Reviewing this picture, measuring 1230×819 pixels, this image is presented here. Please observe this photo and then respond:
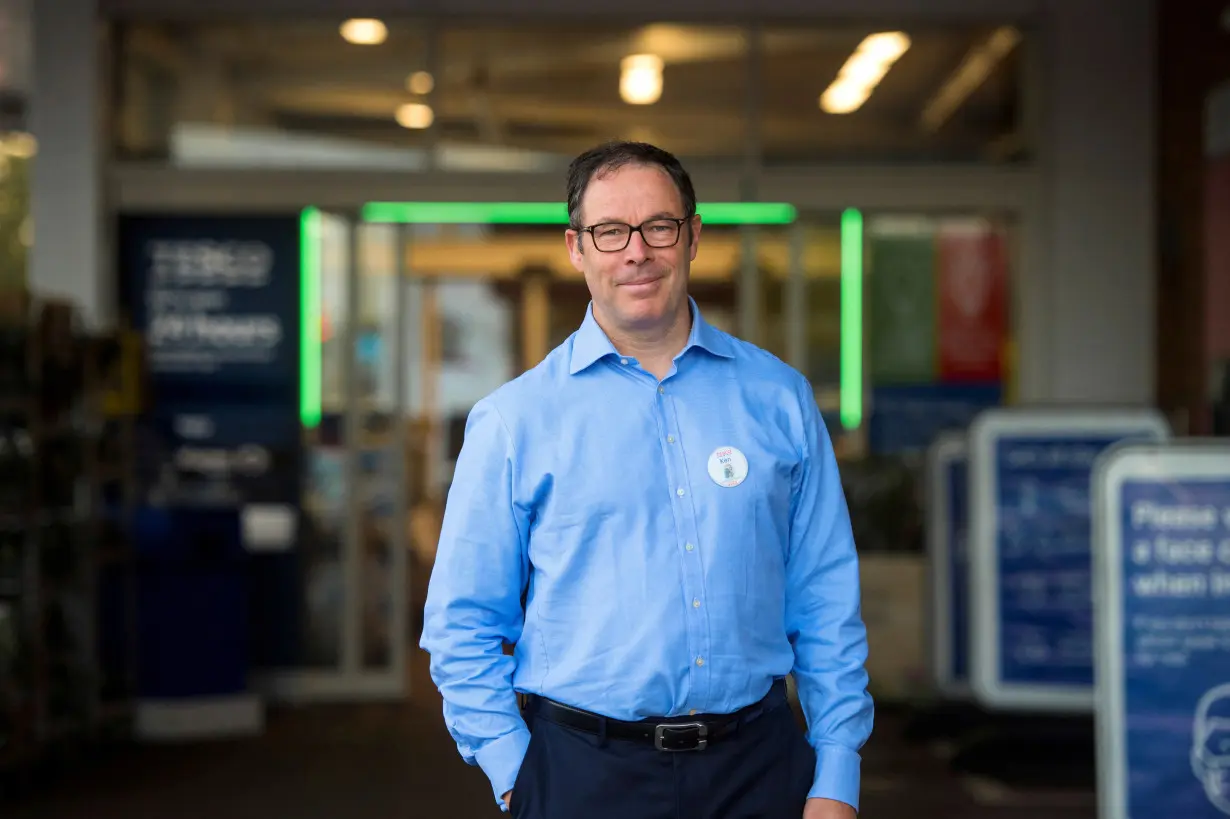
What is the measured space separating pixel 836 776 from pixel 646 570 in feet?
1.30

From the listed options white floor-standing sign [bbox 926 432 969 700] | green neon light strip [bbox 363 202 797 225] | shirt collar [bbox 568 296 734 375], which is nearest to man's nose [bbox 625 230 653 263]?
shirt collar [bbox 568 296 734 375]

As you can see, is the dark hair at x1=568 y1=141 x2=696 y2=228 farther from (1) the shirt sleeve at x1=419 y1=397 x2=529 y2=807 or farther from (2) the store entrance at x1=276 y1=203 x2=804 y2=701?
(2) the store entrance at x1=276 y1=203 x2=804 y2=701

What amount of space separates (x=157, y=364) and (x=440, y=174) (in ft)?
5.57

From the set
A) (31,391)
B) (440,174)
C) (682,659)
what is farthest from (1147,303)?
(682,659)

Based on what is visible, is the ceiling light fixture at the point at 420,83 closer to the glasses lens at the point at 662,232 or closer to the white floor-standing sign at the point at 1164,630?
the white floor-standing sign at the point at 1164,630

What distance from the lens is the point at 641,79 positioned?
7574 mm

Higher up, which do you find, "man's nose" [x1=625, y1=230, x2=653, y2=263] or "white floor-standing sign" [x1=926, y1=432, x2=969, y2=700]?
"man's nose" [x1=625, y1=230, x2=653, y2=263]

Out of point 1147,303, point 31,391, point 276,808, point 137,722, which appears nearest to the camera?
point 276,808

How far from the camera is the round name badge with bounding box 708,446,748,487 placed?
86.0 inches

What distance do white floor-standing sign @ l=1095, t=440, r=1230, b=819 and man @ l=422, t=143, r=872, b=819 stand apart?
1.90m

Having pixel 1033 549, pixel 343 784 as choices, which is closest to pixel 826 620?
pixel 1033 549

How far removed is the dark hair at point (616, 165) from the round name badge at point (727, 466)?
1.16 feet

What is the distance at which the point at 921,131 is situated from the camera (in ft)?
24.8

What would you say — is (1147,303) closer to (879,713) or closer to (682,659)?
(879,713)
